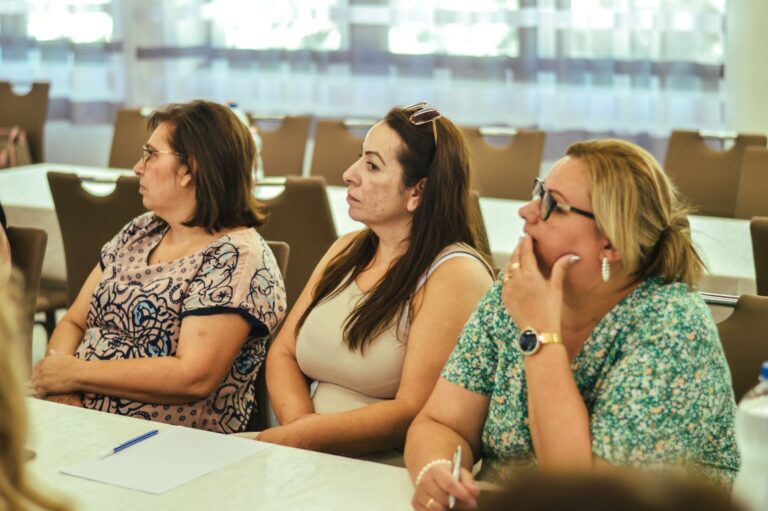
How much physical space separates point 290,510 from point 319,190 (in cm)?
170

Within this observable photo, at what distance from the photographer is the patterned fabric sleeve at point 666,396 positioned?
5.53 ft

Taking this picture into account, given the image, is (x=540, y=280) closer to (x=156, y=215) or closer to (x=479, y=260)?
(x=479, y=260)

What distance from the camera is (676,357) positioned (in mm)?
1699

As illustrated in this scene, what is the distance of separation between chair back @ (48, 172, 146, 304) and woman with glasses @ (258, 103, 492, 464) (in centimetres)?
104

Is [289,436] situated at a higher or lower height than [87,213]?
lower

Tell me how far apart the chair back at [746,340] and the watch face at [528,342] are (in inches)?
17.6

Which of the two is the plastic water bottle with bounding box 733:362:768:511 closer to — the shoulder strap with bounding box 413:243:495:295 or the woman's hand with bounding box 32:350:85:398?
the shoulder strap with bounding box 413:243:495:295

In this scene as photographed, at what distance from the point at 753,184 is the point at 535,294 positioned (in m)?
2.45

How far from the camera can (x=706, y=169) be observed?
14.8ft

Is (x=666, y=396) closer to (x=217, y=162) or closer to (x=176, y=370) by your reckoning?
(x=176, y=370)

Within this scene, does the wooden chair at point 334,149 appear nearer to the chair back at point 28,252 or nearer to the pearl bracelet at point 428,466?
the chair back at point 28,252

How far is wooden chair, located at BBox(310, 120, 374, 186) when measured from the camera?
4.86 m

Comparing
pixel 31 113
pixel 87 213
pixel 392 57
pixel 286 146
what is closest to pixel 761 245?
pixel 87 213

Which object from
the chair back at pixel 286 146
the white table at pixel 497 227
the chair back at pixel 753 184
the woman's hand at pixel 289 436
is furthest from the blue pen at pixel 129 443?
the chair back at pixel 286 146
